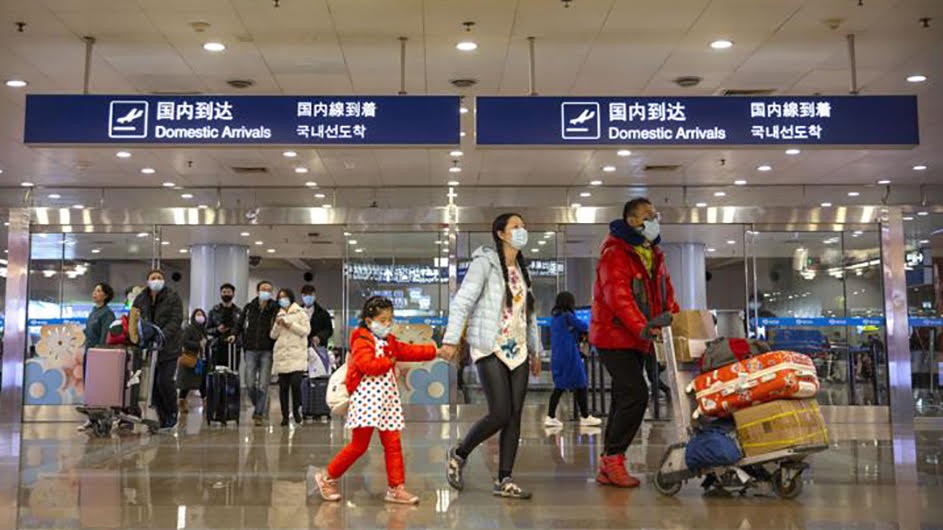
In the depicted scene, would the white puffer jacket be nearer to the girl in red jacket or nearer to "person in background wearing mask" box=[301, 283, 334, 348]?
"person in background wearing mask" box=[301, 283, 334, 348]

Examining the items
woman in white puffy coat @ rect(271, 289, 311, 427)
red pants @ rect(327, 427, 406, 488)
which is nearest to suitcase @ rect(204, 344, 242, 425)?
woman in white puffy coat @ rect(271, 289, 311, 427)

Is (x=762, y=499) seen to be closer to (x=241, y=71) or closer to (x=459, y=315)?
(x=459, y=315)

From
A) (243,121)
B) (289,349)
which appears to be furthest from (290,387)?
(243,121)

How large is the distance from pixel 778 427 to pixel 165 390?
6.45 m

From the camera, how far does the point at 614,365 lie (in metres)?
5.66

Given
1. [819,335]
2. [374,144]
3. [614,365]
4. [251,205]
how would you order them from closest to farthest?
[614,365] → [374,144] → [819,335] → [251,205]

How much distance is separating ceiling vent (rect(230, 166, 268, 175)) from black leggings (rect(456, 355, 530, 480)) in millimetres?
9076

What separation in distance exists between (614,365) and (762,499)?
44.7 inches

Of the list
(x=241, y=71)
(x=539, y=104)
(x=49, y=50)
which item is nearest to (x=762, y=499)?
(x=539, y=104)

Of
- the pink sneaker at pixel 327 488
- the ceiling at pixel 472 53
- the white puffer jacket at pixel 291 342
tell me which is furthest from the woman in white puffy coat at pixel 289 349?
the pink sneaker at pixel 327 488

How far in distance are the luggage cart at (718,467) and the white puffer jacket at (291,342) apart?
18.3 feet

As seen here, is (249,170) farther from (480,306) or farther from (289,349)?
(480,306)

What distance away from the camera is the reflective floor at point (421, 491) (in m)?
4.61

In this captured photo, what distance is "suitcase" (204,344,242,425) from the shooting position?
1019cm
